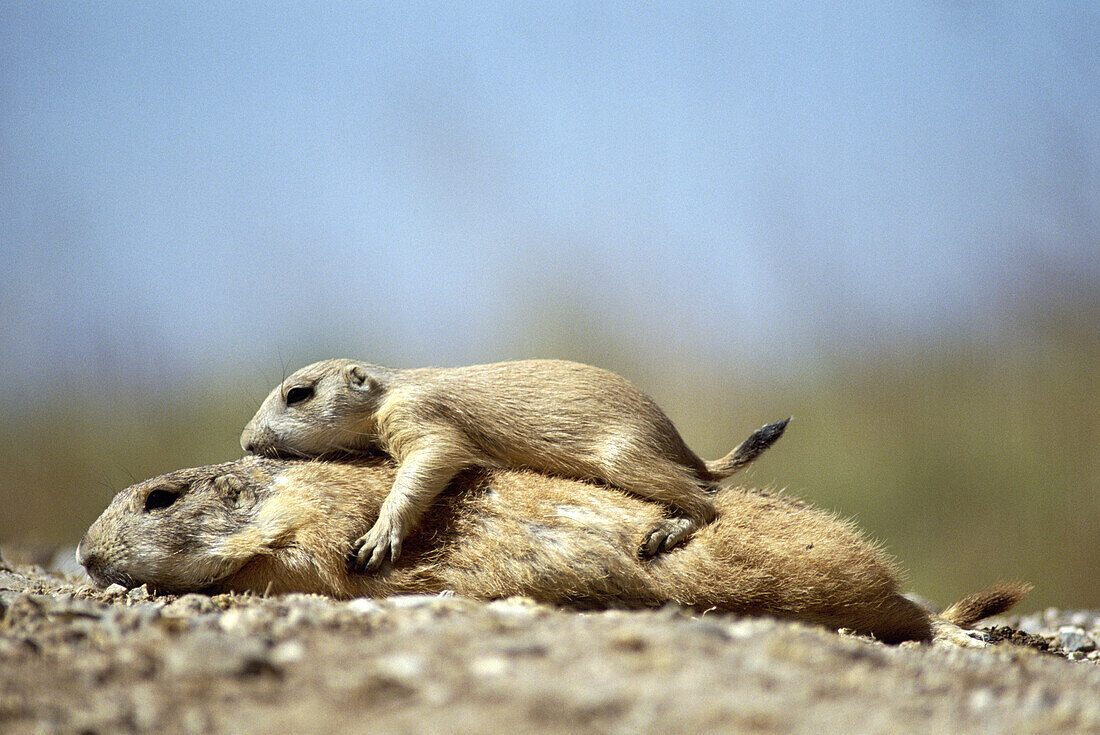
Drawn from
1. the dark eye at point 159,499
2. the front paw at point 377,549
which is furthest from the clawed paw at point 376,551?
the dark eye at point 159,499

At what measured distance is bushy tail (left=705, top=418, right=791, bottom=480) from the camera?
552cm

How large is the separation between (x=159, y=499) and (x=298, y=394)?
3.34 feet

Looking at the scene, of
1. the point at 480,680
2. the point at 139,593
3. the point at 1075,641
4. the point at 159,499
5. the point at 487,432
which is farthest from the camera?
the point at 1075,641

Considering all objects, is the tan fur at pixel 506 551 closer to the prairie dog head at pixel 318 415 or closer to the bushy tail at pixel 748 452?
the prairie dog head at pixel 318 415

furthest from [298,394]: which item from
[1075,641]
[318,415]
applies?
[1075,641]

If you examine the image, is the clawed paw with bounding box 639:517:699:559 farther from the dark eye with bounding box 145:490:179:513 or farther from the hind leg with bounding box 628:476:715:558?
the dark eye with bounding box 145:490:179:513

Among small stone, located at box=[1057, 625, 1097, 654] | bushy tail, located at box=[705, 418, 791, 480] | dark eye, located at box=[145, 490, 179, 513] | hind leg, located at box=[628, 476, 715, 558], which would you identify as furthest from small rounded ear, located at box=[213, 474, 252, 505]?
small stone, located at box=[1057, 625, 1097, 654]

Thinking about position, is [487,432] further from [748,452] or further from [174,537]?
[174,537]

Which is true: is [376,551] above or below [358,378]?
below

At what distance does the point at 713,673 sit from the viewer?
2365 millimetres

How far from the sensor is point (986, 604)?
542 centimetres

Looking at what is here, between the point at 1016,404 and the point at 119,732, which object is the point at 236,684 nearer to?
the point at 119,732

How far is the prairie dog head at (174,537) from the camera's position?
4.70m

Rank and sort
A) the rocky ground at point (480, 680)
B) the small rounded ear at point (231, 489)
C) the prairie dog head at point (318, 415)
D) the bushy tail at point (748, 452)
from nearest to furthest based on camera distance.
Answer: the rocky ground at point (480, 680) → the small rounded ear at point (231, 489) → the prairie dog head at point (318, 415) → the bushy tail at point (748, 452)
